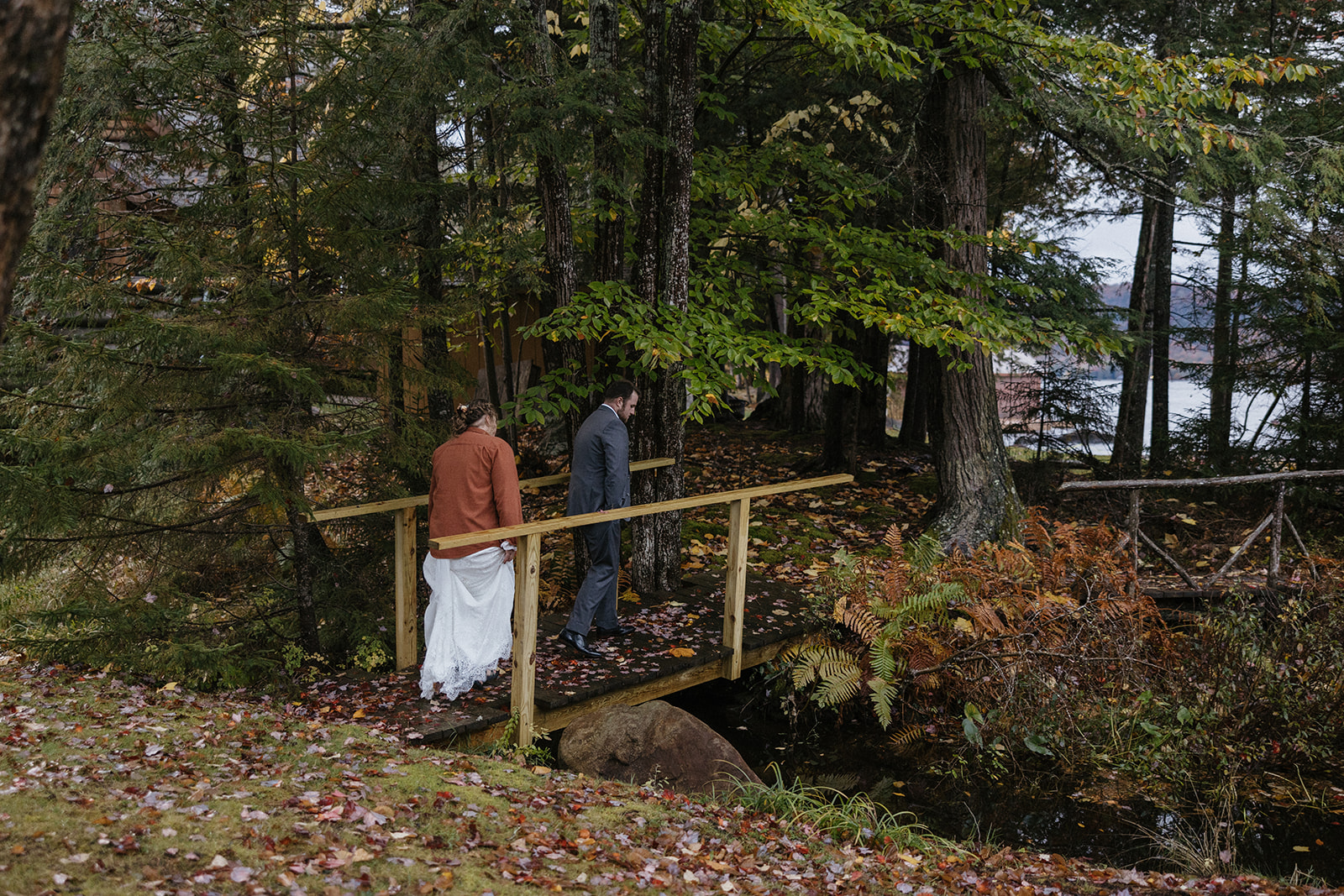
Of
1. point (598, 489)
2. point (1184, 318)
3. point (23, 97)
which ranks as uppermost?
point (1184, 318)

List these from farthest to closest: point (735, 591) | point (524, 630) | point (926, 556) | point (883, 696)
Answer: point (926, 556) → point (735, 591) → point (883, 696) → point (524, 630)

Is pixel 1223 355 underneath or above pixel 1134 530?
above

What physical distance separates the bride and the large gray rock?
3.16 ft

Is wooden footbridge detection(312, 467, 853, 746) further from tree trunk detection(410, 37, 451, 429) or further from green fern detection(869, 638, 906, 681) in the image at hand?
tree trunk detection(410, 37, 451, 429)

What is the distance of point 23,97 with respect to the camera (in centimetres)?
270

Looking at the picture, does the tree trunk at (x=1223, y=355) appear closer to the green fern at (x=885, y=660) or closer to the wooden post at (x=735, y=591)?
the green fern at (x=885, y=660)

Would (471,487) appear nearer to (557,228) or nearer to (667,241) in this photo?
(557,228)

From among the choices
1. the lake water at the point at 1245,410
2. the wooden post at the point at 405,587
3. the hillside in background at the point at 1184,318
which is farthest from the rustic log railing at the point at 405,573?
the lake water at the point at 1245,410

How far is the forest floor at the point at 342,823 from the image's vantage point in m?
3.70

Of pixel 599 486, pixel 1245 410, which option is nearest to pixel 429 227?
pixel 599 486

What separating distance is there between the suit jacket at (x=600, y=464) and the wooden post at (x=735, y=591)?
1085 millimetres

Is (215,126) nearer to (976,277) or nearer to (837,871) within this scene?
(837,871)

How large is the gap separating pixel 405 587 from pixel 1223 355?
12.7 metres

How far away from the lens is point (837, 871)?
16.0ft
